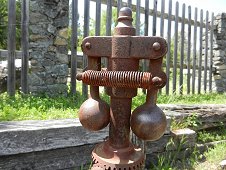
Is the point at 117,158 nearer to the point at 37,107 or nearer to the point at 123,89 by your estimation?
the point at 123,89

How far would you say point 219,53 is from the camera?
7562 millimetres

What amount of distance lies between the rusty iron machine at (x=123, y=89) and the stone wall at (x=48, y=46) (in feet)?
10.6

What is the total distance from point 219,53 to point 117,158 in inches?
278

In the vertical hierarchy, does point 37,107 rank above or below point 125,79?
below

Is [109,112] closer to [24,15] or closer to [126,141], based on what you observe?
[126,141]

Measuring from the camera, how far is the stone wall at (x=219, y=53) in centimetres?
756

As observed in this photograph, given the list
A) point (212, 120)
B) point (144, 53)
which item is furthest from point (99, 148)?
point (212, 120)

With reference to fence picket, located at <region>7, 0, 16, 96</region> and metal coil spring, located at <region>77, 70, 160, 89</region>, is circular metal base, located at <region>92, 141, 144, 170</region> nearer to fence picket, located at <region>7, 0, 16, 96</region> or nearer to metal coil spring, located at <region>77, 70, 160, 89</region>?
metal coil spring, located at <region>77, 70, 160, 89</region>

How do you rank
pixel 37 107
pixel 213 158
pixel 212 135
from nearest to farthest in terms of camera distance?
pixel 213 158 → pixel 37 107 → pixel 212 135

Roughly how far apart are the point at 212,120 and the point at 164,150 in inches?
44.4

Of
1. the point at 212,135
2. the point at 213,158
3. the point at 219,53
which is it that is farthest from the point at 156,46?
the point at 219,53

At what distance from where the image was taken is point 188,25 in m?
6.80

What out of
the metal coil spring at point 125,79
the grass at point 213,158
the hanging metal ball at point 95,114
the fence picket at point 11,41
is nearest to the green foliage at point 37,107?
the fence picket at point 11,41

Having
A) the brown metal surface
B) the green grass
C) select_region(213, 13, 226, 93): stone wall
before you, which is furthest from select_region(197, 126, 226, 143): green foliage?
select_region(213, 13, 226, 93): stone wall
